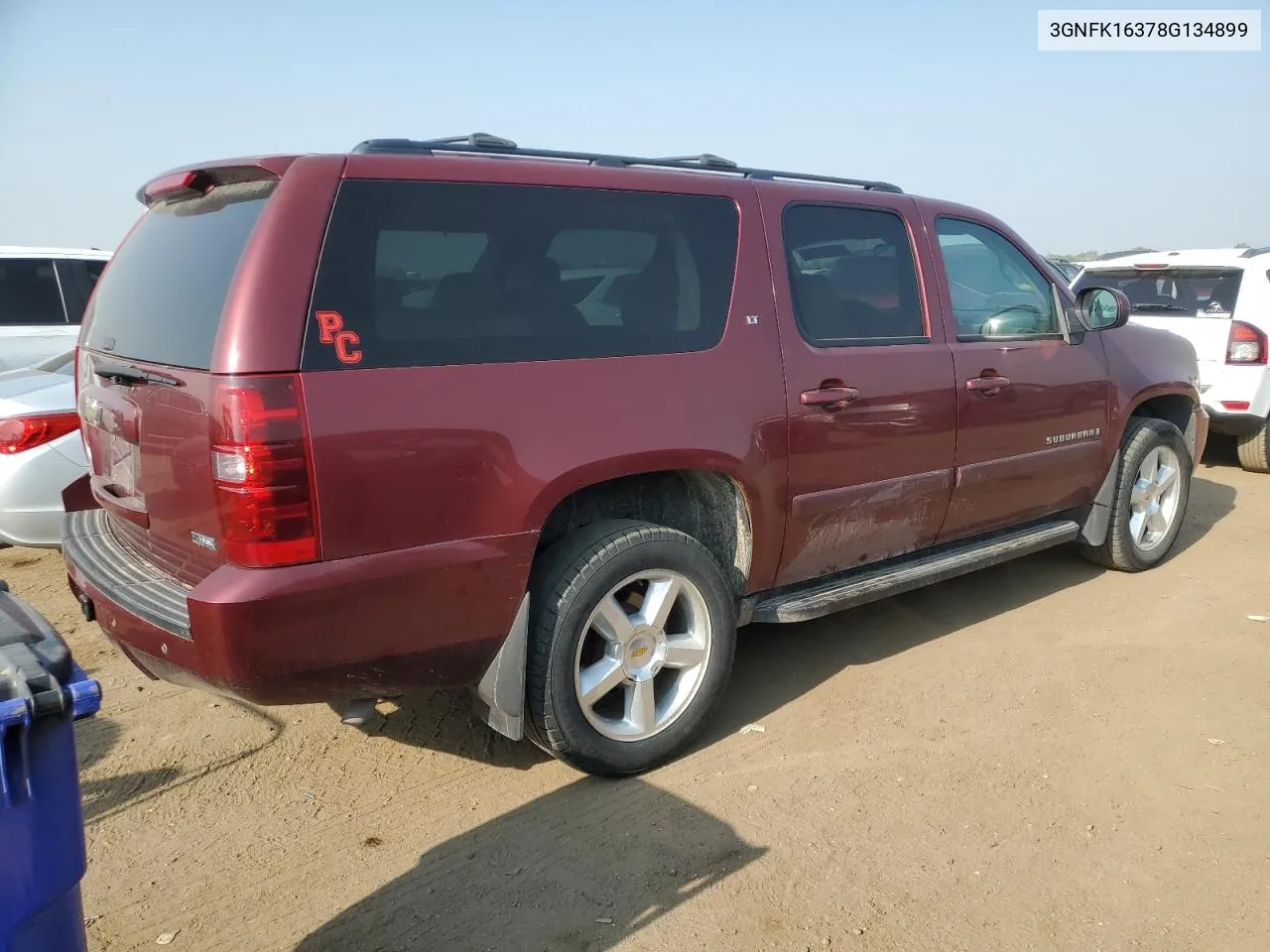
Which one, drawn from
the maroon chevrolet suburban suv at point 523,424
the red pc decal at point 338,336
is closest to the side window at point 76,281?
the maroon chevrolet suburban suv at point 523,424

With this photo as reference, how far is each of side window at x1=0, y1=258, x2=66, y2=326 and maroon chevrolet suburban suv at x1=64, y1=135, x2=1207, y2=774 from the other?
5.91 metres

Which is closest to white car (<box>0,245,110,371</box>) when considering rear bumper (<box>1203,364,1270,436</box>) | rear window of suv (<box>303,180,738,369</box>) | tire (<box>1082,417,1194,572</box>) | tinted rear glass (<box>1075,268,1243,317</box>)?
rear window of suv (<box>303,180,738,369</box>)

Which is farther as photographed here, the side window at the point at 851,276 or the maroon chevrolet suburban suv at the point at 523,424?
the side window at the point at 851,276

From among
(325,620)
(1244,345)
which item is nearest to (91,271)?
(325,620)

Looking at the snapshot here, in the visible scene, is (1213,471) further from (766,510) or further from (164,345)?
(164,345)

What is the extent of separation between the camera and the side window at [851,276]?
11.8ft

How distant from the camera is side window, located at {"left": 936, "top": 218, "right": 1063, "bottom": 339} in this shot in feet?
13.9

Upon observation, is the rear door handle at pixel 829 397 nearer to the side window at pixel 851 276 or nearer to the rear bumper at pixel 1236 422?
the side window at pixel 851 276

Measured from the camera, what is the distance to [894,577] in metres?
3.91

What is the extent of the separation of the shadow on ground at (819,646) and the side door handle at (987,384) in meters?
1.14

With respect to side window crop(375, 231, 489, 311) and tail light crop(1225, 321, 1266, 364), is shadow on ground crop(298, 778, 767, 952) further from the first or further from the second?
tail light crop(1225, 321, 1266, 364)

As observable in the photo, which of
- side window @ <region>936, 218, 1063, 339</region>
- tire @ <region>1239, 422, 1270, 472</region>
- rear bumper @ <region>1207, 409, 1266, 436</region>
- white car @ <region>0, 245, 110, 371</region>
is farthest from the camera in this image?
white car @ <region>0, 245, 110, 371</region>

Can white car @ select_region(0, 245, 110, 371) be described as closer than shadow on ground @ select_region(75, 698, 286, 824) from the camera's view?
No

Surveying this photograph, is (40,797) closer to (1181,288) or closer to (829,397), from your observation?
(829,397)
